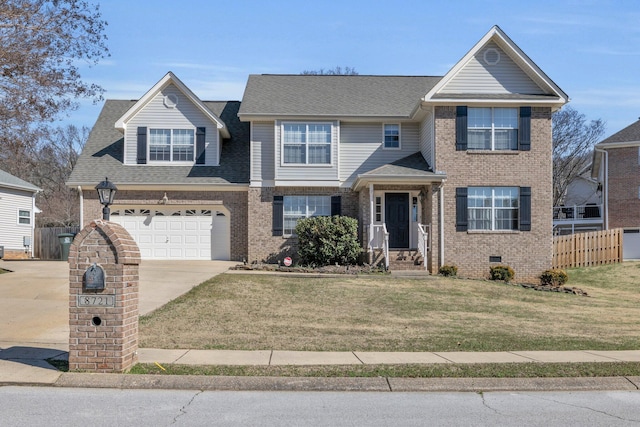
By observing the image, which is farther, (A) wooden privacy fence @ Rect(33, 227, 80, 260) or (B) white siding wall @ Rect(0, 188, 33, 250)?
(A) wooden privacy fence @ Rect(33, 227, 80, 260)

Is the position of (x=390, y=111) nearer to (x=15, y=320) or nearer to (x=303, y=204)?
(x=303, y=204)

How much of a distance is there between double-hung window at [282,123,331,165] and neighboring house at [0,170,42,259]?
15.8 metres

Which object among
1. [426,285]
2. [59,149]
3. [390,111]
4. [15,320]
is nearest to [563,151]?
[390,111]

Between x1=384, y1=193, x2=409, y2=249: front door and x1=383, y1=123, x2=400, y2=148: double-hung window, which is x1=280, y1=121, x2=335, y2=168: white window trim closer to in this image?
x1=383, y1=123, x2=400, y2=148: double-hung window

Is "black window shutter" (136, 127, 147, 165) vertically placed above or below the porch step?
above

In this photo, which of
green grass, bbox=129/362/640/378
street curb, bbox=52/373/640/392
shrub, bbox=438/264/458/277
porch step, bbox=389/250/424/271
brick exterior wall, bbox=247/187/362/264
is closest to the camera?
street curb, bbox=52/373/640/392

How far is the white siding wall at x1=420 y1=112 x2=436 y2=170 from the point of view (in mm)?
22625

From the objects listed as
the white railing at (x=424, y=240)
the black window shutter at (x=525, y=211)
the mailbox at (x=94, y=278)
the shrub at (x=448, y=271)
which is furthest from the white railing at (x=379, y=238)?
the mailbox at (x=94, y=278)

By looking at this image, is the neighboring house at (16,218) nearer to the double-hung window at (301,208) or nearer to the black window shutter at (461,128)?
the double-hung window at (301,208)

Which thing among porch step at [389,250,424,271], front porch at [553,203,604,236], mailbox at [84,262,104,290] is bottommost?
porch step at [389,250,424,271]

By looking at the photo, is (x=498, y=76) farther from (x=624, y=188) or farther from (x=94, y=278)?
(x=94, y=278)

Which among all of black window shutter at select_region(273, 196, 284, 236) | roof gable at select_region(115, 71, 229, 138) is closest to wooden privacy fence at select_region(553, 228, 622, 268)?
black window shutter at select_region(273, 196, 284, 236)

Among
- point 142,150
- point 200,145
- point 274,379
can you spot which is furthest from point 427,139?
point 274,379

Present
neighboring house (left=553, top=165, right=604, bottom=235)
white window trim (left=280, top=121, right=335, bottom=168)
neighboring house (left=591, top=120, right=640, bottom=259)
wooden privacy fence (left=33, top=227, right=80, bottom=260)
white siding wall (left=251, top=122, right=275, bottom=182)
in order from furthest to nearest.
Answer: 1. neighboring house (left=553, top=165, right=604, bottom=235)
2. neighboring house (left=591, top=120, right=640, bottom=259)
3. wooden privacy fence (left=33, top=227, right=80, bottom=260)
4. white siding wall (left=251, top=122, right=275, bottom=182)
5. white window trim (left=280, top=121, right=335, bottom=168)
